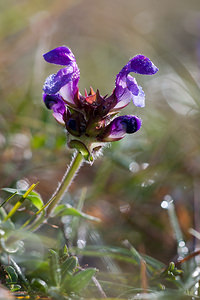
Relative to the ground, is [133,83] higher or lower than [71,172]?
higher

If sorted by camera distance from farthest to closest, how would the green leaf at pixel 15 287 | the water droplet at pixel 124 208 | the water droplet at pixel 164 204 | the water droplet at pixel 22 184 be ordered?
the water droplet at pixel 124 208
the water droplet at pixel 164 204
the water droplet at pixel 22 184
the green leaf at pixel 15 287

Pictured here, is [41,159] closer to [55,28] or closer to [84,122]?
[84,122]

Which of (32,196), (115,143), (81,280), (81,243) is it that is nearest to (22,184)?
(81,243)

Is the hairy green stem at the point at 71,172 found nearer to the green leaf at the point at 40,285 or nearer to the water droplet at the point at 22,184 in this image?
the green leaf at the point at 40,285

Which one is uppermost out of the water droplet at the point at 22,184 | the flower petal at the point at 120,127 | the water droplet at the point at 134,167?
the flower petal at the point at 120,127

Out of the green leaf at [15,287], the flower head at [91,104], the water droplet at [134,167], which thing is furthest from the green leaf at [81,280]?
the water droplet at [134,167]

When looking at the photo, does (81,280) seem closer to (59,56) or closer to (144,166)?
(59,56)

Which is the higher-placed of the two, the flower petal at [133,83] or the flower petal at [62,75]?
the flower petal at [62,75]
